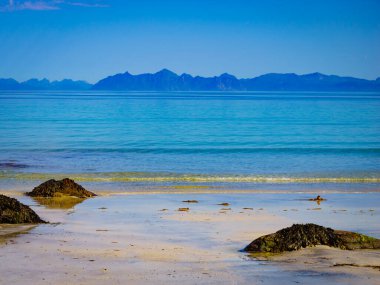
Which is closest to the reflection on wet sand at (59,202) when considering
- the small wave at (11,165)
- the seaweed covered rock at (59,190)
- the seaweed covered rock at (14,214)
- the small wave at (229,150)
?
the seaweed covered rock at (59,190)

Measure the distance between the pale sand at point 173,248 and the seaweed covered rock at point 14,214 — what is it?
18.8 inches

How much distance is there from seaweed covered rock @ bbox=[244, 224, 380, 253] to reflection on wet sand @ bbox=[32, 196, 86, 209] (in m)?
6.86

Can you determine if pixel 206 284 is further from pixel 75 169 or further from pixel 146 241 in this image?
pixel 75 169

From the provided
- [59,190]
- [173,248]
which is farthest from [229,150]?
[173,248]

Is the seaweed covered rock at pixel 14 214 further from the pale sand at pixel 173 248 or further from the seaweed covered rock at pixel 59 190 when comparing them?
the seaweed covered rock at pixel 59 190

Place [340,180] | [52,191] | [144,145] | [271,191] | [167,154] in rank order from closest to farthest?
[52,191], [271,191], [340,180], [167,154], [144,145]

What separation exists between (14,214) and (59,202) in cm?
417

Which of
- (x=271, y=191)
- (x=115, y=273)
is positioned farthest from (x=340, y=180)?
Answer: (x=115, y=273)

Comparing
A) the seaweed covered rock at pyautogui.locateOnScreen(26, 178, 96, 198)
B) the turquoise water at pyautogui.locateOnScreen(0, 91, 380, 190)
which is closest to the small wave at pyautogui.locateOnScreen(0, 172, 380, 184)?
the turquoise water at pyautogui.locateOnScreen(0, 91, 380, 190)

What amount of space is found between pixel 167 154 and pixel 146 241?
24.4 meters

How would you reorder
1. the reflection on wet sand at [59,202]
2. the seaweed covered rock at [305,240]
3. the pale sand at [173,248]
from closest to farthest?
the pale sand at [173,248] → the seaweed covered rock at [305,240] → the reflection on wet sand at [59,202]

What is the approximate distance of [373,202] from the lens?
18.0 metres

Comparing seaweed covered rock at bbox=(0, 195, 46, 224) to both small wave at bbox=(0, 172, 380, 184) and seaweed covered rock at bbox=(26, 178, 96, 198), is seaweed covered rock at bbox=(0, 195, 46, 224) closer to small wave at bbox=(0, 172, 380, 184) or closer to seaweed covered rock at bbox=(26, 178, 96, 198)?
seaweed covered rock at bbox=(26, 178, 96, 198)

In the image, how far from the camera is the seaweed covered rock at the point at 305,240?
34.6ft
